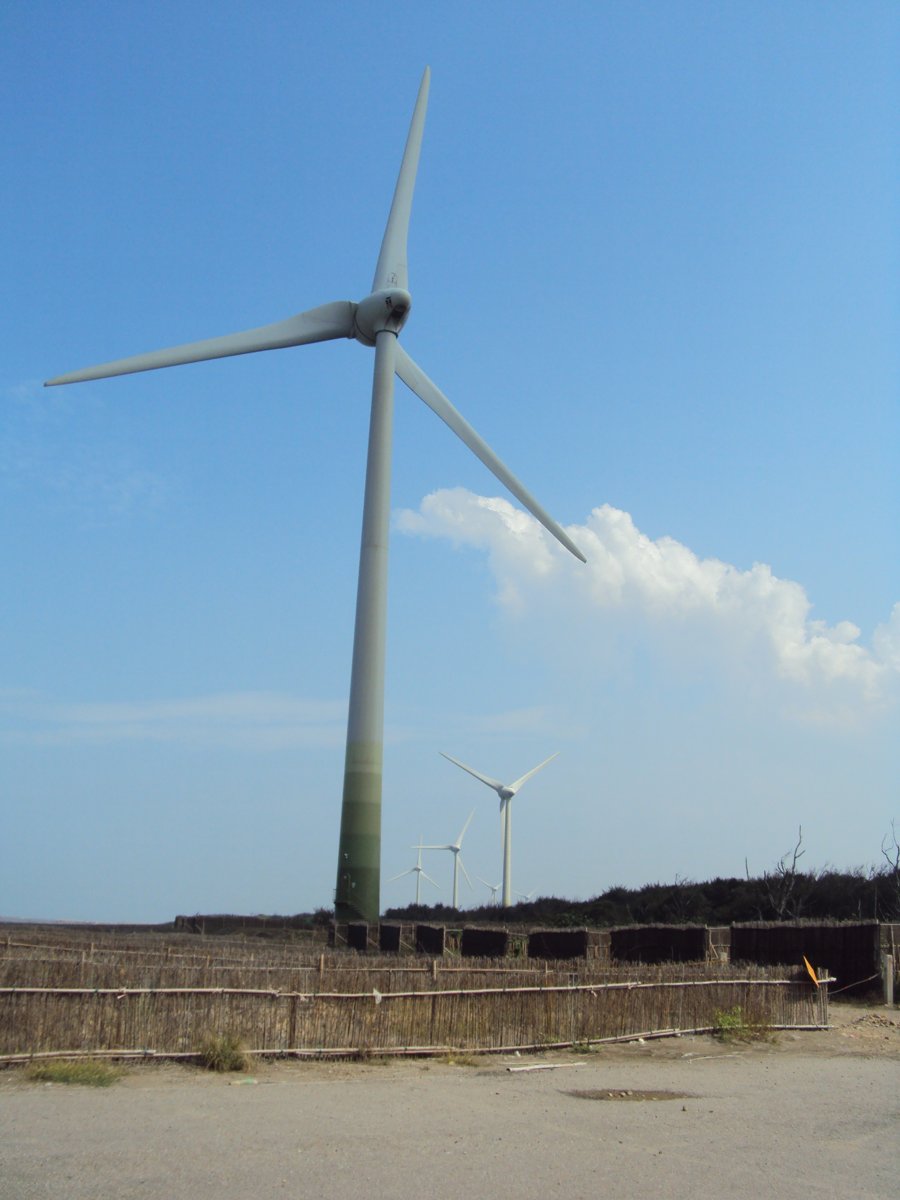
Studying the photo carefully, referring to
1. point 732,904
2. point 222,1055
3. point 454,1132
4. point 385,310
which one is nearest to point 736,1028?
point 222,1055

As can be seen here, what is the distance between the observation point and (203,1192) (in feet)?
26.0

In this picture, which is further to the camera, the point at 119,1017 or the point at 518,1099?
the point at 119,1017

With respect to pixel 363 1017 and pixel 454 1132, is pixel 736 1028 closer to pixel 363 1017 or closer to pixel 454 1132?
pixel 363 1017

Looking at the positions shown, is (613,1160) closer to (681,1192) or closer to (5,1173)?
(681,1192)

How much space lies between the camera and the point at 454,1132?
412 inches

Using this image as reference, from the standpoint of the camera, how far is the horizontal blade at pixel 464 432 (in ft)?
123

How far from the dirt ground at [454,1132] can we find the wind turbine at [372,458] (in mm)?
18497

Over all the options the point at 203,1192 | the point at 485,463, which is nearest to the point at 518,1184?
the point at 203,1192

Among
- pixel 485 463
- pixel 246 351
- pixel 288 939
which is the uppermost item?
pixel 246 351

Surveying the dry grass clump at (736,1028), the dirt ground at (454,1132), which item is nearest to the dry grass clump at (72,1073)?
the dirt ground at (454,1132)

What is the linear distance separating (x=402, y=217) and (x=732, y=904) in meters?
35.7

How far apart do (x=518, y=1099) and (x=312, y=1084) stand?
2451mm

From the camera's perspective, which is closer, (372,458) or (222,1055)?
(222,1055)

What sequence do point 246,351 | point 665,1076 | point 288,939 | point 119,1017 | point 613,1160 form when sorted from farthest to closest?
point 288,939 < point 246,351 < point 665,1076 < point 119,1017 < point 613,1160
